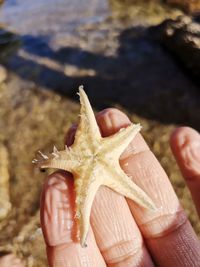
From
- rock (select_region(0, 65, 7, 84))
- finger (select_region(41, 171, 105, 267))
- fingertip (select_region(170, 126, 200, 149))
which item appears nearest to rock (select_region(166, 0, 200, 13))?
rock (select_region(0, 65, 7, 84))

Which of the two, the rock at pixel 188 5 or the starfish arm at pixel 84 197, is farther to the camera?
the rock at pixel 188 5

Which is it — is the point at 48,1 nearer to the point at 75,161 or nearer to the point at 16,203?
the point at 16,203

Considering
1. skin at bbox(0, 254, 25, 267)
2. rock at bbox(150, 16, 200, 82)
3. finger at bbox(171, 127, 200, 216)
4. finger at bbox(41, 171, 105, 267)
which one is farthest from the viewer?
rock at bbox(150, 16, 200, 82)

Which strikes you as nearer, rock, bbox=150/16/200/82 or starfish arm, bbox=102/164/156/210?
starfish arm, bbox=102/164/156/210

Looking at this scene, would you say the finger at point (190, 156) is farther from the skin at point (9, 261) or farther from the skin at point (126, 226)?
the skin at point (9, 261)

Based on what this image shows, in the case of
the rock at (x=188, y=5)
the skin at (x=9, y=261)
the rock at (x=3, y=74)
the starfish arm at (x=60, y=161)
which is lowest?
the skin at (x=9, y=261)

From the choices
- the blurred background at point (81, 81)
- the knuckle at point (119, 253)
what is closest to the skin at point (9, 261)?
the blurred background at point (81, 81)

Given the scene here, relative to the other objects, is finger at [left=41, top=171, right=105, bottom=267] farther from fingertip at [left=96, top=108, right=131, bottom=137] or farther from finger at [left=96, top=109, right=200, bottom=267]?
fingertip at [left=96, top=108, right=131, bottom=137]
